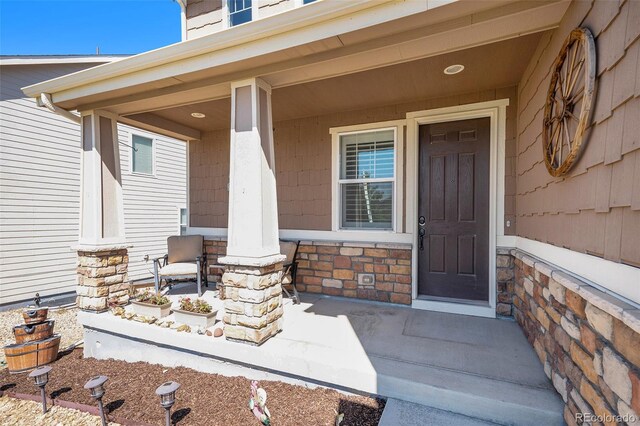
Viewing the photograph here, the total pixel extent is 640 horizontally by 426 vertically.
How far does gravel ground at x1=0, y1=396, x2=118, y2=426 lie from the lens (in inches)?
90.7

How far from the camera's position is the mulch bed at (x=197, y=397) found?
2029 mm

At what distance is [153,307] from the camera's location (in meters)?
3.29

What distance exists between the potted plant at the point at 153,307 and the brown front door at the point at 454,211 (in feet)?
9.81

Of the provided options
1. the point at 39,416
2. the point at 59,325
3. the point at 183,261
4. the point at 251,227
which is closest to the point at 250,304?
the point at 251,227

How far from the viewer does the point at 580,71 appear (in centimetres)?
160

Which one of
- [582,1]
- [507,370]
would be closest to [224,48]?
[582,1]

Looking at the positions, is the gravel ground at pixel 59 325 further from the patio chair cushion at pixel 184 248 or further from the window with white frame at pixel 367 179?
the window with white frame at pixel 367 179

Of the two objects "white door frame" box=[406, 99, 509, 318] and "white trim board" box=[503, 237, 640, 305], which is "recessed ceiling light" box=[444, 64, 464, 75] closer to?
"white door frame" box=[406, 99, 509, 318]

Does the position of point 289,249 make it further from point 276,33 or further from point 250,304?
point 276,33

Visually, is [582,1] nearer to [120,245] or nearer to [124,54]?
[120,245]

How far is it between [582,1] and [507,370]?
2341mm

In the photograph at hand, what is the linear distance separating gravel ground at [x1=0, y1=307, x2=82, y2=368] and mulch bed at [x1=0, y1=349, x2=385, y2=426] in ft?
3.25

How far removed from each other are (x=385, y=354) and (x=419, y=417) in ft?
1.78

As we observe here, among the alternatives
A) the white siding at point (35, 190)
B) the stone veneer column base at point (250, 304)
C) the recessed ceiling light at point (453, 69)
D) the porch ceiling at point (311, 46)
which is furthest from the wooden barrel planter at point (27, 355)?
the recessed ceiling light at point (453, 69)
